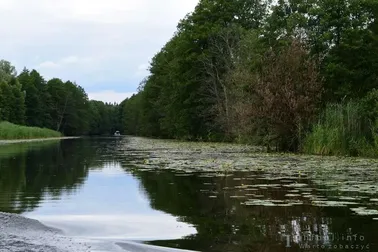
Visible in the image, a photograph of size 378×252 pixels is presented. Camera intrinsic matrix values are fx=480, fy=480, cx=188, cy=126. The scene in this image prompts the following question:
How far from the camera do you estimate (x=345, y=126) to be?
19.4 meters

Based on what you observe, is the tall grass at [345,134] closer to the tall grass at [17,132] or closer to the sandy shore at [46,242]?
the sandy shore at [46,242]

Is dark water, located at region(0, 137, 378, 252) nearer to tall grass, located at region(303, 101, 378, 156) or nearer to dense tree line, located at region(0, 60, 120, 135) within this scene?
tall grass, located at region(303, 101, 378, 156)

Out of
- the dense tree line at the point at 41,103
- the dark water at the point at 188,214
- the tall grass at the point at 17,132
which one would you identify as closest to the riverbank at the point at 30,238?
the dark water at the point at 188,214

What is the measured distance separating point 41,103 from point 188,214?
9402 centimetres

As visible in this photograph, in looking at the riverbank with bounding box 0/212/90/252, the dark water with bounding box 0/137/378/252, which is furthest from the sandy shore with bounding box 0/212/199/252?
the dark water with bounding box 0/137/378/252

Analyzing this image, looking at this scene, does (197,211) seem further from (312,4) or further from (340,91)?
(312,4)

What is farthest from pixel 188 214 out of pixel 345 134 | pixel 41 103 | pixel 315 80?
pixel 41 103

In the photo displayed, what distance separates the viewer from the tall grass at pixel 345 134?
1877cm

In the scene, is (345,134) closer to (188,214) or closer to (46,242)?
(188,214)

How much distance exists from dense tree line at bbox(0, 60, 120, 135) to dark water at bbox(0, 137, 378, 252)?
66.4 metres

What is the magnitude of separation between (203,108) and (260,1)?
1164 centimetres

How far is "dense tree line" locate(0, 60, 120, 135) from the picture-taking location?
77.2m

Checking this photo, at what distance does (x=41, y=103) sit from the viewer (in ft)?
315

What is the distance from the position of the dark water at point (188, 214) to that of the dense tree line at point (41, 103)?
218 ft
